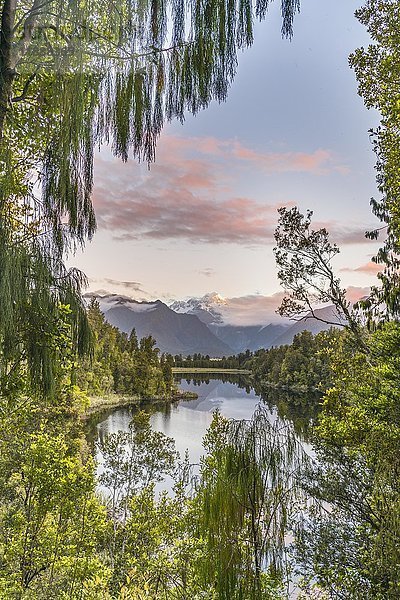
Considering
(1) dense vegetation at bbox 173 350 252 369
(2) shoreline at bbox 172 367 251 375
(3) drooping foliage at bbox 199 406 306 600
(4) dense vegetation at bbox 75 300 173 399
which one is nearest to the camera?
(3) drooping foliage at bbox 199 406 306 600

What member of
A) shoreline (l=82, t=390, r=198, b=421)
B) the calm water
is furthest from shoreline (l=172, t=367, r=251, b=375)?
the calm water

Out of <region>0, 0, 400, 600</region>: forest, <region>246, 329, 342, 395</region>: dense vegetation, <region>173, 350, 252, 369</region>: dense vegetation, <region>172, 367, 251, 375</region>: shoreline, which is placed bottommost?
<region>172, 367, 251, 375</region>: shoreline

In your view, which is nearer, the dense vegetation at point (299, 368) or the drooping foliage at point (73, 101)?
the drooping foliage at point (73, 101)

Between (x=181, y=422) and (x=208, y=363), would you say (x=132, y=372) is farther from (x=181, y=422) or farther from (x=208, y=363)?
(x=208, y=363)

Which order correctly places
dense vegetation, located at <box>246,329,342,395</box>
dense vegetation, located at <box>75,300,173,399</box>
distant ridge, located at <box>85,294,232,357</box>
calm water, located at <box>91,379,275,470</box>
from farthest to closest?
distant ridge, located at <box>85,294,232,357</box> → dense vegetation, located at <box>75,300,173,399</box> → dense vegetation, located at <box>246,329,342,395</box> → calm water, located at <box>91,379,275,470</box>

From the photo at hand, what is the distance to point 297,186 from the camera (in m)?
11.3

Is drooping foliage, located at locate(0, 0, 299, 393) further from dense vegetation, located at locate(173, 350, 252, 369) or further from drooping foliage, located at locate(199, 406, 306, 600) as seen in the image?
dense vegetation, located at locate(173, 350, 252, 369)

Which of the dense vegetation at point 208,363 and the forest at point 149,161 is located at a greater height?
the forest at point 149,161

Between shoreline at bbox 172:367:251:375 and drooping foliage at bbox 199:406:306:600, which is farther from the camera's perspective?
shoreline at bbox 172:367:251:375

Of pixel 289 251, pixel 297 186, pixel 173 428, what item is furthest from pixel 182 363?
pixel 289 251

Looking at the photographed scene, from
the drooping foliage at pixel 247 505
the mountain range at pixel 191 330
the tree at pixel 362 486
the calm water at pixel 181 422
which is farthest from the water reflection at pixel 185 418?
the mountain range at pixel 191 330

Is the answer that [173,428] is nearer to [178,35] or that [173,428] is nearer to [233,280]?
[233,280]

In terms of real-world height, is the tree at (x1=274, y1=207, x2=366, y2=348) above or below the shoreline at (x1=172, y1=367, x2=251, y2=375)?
above

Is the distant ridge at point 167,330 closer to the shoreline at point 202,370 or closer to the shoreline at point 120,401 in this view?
the shoreline at point 202,370
